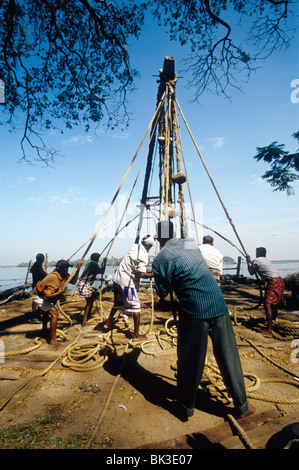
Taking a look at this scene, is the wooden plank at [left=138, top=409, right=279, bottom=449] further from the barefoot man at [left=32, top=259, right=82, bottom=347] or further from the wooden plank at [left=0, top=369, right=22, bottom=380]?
the barefoot man at [left=32, top=259, right=82, bottom=347]

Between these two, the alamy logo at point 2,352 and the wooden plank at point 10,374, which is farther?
the alamy logo at point 2,352

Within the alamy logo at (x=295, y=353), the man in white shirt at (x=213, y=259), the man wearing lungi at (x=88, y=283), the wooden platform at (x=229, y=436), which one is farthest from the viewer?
the man wearing lungi at (x=88, y=283)

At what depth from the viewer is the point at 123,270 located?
393 centimetres

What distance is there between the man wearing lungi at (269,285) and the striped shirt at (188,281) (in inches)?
108

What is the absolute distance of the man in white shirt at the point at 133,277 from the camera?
3.79 m

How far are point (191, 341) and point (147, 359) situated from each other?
1.62 metres

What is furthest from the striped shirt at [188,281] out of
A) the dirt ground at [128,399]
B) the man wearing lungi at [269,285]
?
the man wearing lungi at [269,285]

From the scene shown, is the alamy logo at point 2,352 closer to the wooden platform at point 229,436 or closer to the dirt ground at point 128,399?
the dirt ground at point 128,399

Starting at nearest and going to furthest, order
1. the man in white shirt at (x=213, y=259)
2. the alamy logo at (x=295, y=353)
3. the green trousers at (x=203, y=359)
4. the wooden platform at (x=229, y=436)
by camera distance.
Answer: the wooden platform at (x=229, y=436) < the green trousers at (x=203, y=359) < the alamy logo at (x=295, y=353) < the man in white shirt at (x=213, y=259)

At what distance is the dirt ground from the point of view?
1.80 m

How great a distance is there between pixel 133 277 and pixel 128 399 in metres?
1.89

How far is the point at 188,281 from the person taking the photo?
211 centimetres

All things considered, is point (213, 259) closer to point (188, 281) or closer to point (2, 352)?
point (188, 281)
